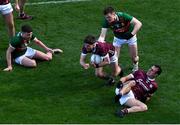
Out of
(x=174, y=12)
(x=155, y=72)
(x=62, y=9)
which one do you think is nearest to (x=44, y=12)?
(x=62, y=9)

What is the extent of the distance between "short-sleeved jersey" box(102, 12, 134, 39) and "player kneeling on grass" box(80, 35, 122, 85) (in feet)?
1.65

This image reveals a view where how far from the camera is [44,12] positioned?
16375 millimetres

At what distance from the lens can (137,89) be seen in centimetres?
1176

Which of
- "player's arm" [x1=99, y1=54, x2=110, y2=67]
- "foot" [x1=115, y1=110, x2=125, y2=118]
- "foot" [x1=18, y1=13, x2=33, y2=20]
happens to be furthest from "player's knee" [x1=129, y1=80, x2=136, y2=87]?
"foot" [x1=18, y1=13, x2=33, y2=20]

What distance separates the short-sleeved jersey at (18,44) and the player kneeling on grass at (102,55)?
1618 millimetres

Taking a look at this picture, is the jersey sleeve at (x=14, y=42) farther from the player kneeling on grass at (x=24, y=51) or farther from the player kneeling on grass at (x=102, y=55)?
the player kneeling on grass at (x=102, y=55)

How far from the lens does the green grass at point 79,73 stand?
448 inches

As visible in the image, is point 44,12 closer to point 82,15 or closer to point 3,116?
point 82,15

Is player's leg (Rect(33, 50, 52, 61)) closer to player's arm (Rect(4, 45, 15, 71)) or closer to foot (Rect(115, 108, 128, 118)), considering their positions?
player's arm (Rect(4, 45, 15, 71))

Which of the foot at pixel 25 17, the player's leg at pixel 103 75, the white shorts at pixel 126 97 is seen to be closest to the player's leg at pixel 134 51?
the player's leg at pixel 103 75

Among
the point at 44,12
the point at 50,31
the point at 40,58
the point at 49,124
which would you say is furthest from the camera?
the point at 44,12

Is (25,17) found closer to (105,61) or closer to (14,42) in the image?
(14,42)

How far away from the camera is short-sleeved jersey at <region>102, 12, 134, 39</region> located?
41.4ft

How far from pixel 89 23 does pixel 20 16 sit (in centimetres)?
190
